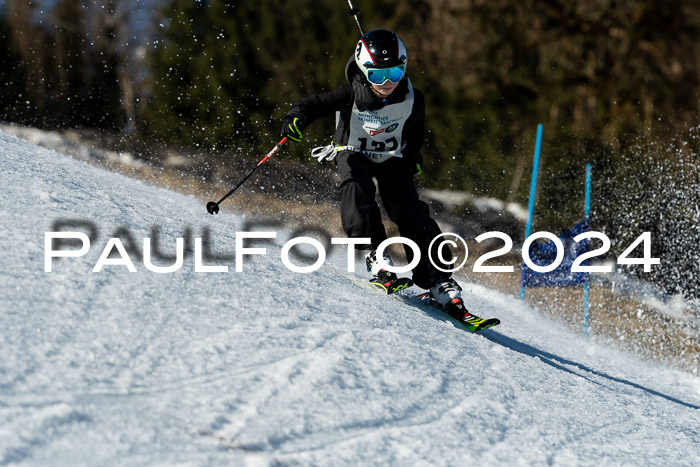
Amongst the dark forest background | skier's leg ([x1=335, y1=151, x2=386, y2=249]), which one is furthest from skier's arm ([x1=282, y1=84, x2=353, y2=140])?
the dark forest background

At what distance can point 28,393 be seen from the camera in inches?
80.1

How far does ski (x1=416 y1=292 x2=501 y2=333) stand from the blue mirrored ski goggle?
1439mm

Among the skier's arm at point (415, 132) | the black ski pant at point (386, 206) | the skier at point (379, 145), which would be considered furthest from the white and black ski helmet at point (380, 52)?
the black ski pant at point (386, 206)

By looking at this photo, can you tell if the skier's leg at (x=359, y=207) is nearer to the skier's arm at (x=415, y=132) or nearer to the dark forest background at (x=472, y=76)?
the skier's arm at (x=415, y=132)

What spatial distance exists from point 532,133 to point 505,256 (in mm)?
3235

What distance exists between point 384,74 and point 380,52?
14cm

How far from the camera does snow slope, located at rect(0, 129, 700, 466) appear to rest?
201cm

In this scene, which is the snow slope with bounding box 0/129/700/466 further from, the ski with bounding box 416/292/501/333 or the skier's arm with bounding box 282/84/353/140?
the skier's arm with bounding box 282/84/353/140

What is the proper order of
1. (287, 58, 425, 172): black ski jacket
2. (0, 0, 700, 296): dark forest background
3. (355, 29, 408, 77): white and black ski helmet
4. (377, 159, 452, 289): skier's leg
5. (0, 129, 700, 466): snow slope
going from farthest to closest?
(0, 0, 700, 296): dark forest background
(377, 159, 452, 289): skier's leg
(287, 58, 425, 172): black ski jacket
(355, 29, 408, 77): white and black ski helmet
(0, 129, 700, 466): snow slope

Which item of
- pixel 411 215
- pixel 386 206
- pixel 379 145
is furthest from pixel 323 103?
pixel 411 215

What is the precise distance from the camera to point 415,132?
471 centimetres

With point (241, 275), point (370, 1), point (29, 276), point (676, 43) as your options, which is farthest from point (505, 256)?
point (29, 276)

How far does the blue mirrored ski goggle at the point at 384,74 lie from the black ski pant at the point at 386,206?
0.51 meters

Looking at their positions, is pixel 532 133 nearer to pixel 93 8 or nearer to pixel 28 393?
pixel 28 393
